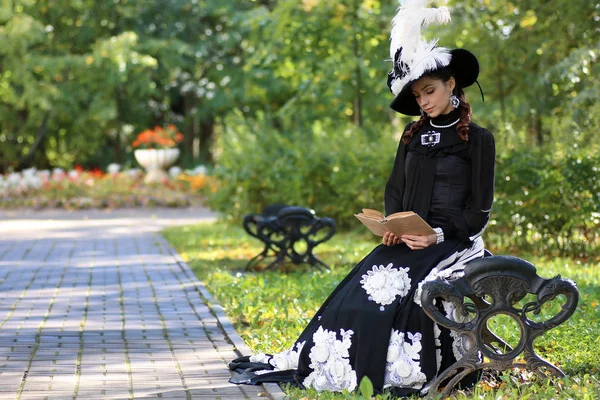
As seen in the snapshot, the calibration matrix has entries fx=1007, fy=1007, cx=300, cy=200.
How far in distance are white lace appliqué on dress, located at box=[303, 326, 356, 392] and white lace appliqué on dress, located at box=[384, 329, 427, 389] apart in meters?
0.21

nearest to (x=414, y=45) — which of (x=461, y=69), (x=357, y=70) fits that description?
(x=461, y=69)

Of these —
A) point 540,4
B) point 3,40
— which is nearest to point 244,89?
point 3,40

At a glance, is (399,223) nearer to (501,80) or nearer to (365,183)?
(365,183)

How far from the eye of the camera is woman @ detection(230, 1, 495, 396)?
5.14m

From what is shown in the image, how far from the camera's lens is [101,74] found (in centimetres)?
2919

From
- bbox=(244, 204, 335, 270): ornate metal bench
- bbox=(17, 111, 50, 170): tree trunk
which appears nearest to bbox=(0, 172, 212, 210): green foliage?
bbox=(17, 111, 50, 170): tree trunk

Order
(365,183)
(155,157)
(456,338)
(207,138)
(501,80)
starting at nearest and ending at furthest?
(456,338), (365,183), (501,80), (155,157), (207,138)

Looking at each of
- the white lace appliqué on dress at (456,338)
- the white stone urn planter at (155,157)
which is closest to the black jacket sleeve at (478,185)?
the white lace appliqué on dress at (456,338)

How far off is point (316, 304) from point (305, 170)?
24.8ft

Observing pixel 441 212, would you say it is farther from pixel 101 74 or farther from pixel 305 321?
pixel 101 74

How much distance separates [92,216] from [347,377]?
655 inches

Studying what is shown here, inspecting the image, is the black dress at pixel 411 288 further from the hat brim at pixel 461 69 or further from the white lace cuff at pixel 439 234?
the hat brim at pixel 461 69

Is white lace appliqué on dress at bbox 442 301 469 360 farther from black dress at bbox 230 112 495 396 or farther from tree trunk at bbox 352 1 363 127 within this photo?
tree trunk at bbox 352 1 363 127

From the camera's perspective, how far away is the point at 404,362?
16.8 ft
